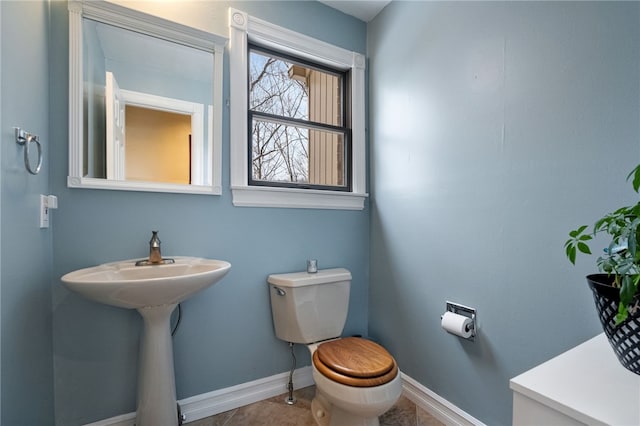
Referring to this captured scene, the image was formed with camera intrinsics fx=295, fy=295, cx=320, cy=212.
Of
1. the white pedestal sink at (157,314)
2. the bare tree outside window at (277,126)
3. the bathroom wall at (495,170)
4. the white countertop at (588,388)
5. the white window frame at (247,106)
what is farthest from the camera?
the bare tree outside window at (277,126)

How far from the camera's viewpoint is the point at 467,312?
53.0 inches

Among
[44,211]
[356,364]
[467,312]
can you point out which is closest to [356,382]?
[356,364]

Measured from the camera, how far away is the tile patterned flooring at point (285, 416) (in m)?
1.45

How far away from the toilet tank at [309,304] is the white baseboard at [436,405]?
48cm

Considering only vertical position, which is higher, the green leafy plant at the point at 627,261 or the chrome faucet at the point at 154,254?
the green leafy plant at the point at 627,261

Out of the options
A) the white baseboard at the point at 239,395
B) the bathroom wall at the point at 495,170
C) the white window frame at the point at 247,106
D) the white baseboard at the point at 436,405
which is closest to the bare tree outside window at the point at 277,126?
the white window frame at the point at 247,106

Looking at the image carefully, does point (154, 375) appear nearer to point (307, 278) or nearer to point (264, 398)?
point (264, 398)

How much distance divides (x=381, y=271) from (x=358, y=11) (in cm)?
165

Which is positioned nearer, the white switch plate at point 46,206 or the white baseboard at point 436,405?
the white switch plate at point 46,206

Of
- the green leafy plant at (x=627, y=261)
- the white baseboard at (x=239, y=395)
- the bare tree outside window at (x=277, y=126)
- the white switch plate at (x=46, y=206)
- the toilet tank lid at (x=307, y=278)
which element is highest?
the bare tree outside window at (x=277, y=126)

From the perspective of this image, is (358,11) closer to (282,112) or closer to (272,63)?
(272,63)

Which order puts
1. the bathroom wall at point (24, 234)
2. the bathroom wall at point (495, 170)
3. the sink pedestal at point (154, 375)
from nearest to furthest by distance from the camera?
1. the bathroom wall at point (24, 234)
2. the bathroom wall at point (495, 170)
3. the sink pedestal at point (154, 375)

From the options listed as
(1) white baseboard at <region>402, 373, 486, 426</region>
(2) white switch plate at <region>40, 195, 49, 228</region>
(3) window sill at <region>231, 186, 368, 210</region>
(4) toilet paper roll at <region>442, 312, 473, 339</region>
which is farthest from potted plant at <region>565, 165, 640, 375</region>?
(2) white switch plate at <region>40, 195, 49, 228</region>

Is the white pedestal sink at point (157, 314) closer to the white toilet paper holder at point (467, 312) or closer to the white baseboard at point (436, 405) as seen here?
the white toilet paper holder at point (467, 312)
